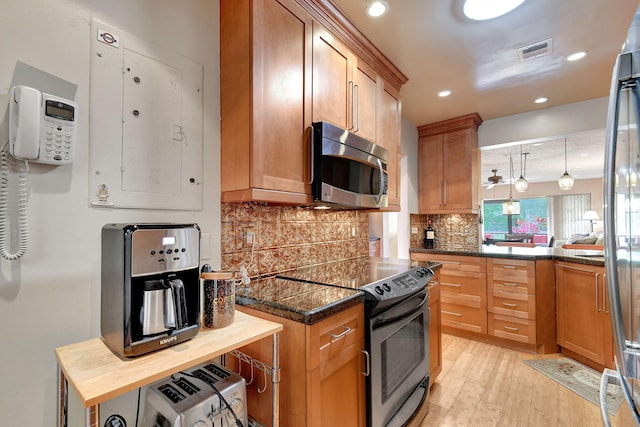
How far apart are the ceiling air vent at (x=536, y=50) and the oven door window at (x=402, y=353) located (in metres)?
2.02

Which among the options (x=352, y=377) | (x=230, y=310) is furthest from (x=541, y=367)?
(x=230, y=310)

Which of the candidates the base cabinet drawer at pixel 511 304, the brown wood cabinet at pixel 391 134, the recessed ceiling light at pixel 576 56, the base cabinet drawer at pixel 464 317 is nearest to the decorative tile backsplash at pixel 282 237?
the brown wood cabinet at pixel 391 134

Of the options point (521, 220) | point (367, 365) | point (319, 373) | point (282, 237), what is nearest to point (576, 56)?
point (282, 237)

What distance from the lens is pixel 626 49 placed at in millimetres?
865

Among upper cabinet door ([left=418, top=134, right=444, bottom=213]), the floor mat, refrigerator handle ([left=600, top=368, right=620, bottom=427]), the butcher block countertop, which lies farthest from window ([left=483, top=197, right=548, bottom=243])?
the butcher block countertop

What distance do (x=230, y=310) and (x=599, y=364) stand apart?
119 inches

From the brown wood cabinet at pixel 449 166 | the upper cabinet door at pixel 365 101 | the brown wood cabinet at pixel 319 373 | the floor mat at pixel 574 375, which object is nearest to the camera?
the brown wood cabinet at pixel 319 373

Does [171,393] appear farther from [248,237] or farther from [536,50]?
[536,50]

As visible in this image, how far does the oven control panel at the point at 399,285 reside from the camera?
142cm

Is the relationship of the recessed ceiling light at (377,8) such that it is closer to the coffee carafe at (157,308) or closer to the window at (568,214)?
the coffee carafe at (157,308)

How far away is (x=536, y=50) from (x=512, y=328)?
2.40m

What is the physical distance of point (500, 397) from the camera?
2.09 m

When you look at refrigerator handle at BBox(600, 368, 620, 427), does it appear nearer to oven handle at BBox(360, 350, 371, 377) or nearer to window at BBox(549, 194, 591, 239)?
oven handle at BBox(360, 350, 371, 377)

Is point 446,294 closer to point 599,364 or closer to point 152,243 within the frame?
point 599,364
